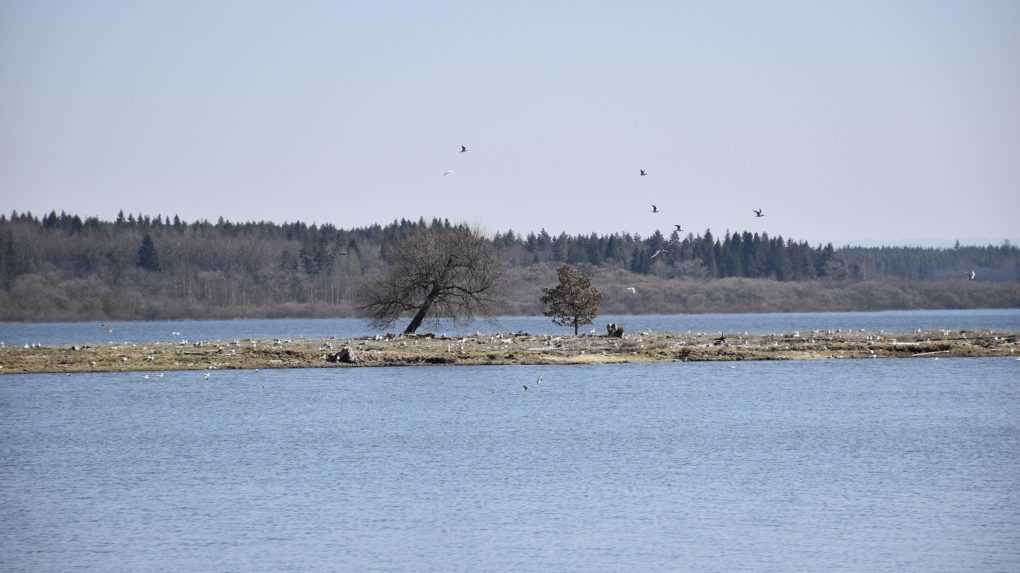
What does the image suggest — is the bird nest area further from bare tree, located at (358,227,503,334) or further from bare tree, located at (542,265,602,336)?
bare tree, located at (542,265,602,336)

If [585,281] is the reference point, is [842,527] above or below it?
below

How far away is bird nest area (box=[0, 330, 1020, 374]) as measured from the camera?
2611 inches

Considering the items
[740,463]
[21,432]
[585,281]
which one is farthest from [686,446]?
[585,281]

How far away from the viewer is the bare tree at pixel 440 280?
76.2 m

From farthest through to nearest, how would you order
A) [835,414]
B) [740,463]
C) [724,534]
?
[835,414] < [740,463] < [724,534]

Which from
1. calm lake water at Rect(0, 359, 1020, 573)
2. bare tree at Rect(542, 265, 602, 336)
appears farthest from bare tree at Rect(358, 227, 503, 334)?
calm lake water at Rect(0, 359, 1020, 573)

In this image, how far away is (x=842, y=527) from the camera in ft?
88.2

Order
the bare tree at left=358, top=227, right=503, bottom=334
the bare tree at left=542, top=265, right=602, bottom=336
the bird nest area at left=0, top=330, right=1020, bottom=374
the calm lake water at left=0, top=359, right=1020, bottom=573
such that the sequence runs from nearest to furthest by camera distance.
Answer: the calm lake water at left=0, top=359, right=1020, bottom=573 → the bird nest area at left=0, top=330, right=1020, bottom=374 → the bare tree at left=358, top=227, right=503, bottom=334 → the bare tree at left=542, top=265, right=602, bottom=336

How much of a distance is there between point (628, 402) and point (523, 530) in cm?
2638

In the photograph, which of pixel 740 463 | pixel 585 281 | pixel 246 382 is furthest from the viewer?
pixel 585 281

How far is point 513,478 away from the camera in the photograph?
1324 inches

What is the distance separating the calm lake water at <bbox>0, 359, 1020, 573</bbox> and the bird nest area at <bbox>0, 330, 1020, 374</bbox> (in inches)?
228

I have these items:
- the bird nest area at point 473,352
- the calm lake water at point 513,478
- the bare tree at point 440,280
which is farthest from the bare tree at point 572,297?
the calm lake water at point 513,478

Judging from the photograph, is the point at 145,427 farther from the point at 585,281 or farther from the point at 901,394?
the point at 585,281
